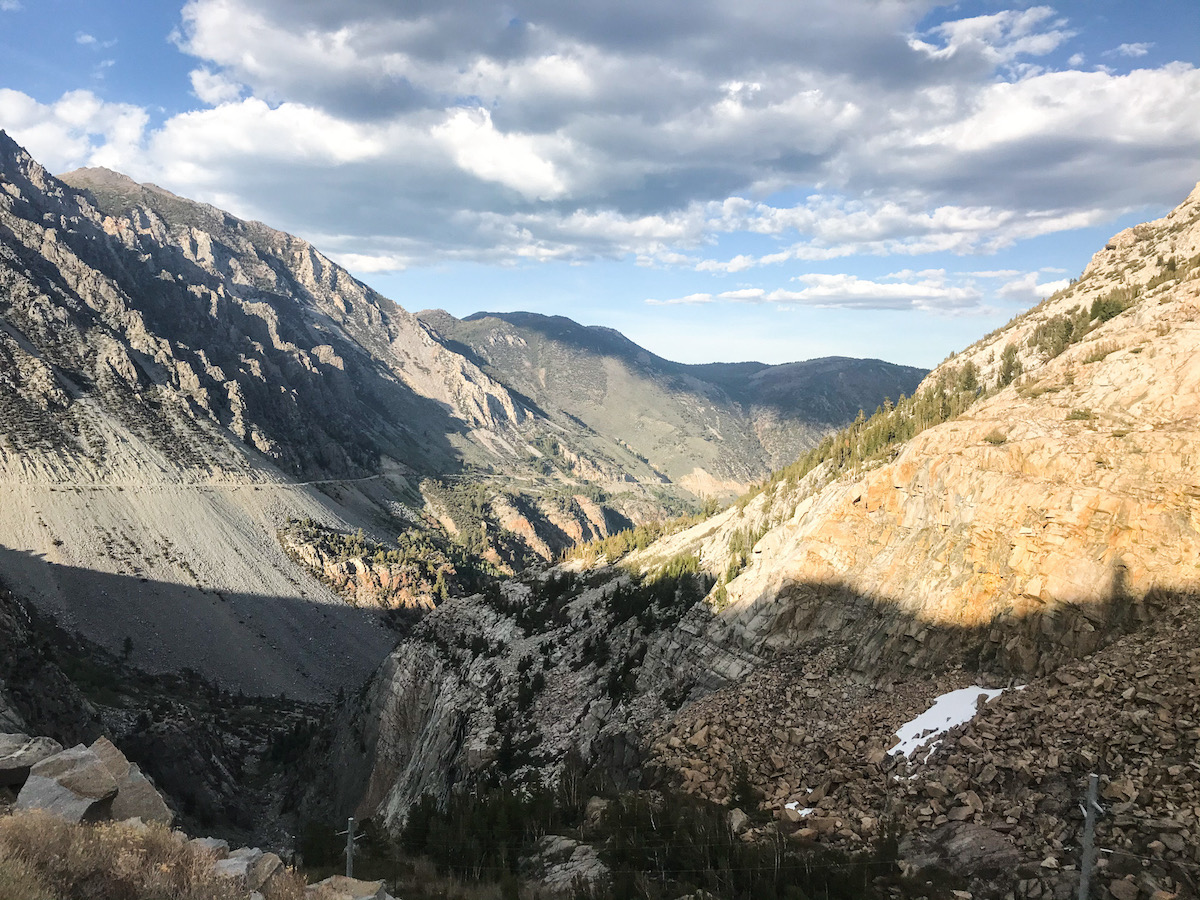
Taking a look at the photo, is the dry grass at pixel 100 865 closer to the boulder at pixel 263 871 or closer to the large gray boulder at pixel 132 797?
the boulder at pixel 263 871

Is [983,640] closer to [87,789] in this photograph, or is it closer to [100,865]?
[100,865]

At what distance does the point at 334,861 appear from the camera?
798 inches

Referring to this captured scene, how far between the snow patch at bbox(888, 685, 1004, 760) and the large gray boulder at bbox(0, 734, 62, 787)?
18.8m

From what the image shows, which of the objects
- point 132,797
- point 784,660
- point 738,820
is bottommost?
point 738,820

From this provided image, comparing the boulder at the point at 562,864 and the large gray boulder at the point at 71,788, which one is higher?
the large gray boulder at the point at 71,788

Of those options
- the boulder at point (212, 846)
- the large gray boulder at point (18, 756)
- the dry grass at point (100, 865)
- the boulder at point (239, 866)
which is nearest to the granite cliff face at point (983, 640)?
the boulder at point (239, 866)

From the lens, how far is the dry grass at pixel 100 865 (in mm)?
7637

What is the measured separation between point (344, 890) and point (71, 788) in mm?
5134

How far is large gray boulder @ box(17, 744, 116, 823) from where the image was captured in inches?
420

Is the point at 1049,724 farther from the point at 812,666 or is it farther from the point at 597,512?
the point at 597,512

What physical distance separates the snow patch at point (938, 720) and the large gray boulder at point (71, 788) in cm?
1719

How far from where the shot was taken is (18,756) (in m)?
11.9

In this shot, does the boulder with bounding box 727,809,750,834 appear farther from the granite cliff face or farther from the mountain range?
the mountain range

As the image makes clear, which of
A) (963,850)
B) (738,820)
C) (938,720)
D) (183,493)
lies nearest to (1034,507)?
(938,720)
